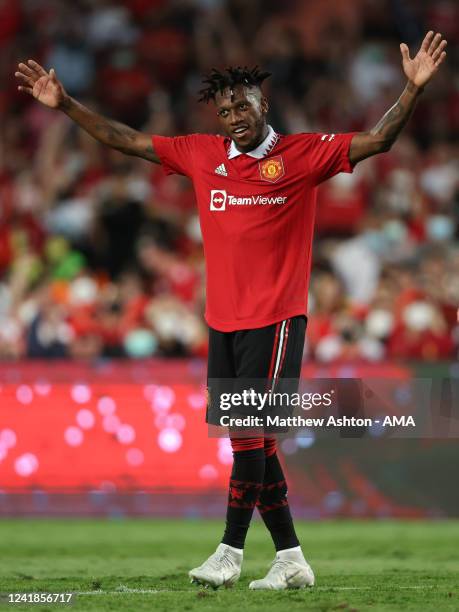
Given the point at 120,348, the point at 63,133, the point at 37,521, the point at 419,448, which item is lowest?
the point at 37,521

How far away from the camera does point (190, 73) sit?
15125mm

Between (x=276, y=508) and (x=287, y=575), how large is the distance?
0.31 metres

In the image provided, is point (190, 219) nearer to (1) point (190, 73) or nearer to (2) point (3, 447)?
(1) point (190, 73)

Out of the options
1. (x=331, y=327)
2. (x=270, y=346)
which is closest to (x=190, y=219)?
(x=331, y=327)

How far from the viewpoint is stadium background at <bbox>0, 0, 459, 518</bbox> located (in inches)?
382

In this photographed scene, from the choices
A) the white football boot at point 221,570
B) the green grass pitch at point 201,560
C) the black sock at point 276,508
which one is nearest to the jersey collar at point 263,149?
the black sock at point 276,508

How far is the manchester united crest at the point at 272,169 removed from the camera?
5746 mm

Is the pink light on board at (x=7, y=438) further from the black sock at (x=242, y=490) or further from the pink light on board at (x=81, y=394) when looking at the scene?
the black sock at (x=242, y=490)

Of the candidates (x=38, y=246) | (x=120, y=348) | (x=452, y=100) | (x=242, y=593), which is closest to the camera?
(x=242, y=593)

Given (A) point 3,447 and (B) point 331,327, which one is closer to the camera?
(A) point 3,447

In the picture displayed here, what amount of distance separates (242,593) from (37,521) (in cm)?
428

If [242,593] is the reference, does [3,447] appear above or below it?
above

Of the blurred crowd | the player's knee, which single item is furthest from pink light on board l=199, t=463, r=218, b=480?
the player's knee

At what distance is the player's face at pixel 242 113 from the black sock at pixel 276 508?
57.1 inches
